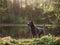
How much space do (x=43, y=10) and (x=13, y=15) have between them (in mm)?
1753

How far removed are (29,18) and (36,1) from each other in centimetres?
128

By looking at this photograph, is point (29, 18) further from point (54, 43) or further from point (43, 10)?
point (54, 43)

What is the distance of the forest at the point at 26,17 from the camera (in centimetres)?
1137

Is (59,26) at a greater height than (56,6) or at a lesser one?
lesser

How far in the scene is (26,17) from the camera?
40.4 ft

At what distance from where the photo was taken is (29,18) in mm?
12359

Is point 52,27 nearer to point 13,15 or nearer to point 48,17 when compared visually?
point 48,17

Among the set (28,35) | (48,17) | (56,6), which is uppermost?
(56,6)

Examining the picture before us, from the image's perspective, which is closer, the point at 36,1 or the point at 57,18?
the point at 57,18

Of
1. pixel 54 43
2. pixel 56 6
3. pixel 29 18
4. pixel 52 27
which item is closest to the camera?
pixel 54 43

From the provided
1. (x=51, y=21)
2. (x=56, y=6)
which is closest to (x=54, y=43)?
(x=56, y=6)

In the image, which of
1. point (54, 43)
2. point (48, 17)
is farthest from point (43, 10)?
point (54, 43)

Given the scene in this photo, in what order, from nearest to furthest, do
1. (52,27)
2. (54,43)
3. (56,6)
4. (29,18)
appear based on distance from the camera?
(54,43), (56,6), (52,27), (29,18)

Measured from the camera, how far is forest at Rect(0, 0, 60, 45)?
11367 mm
